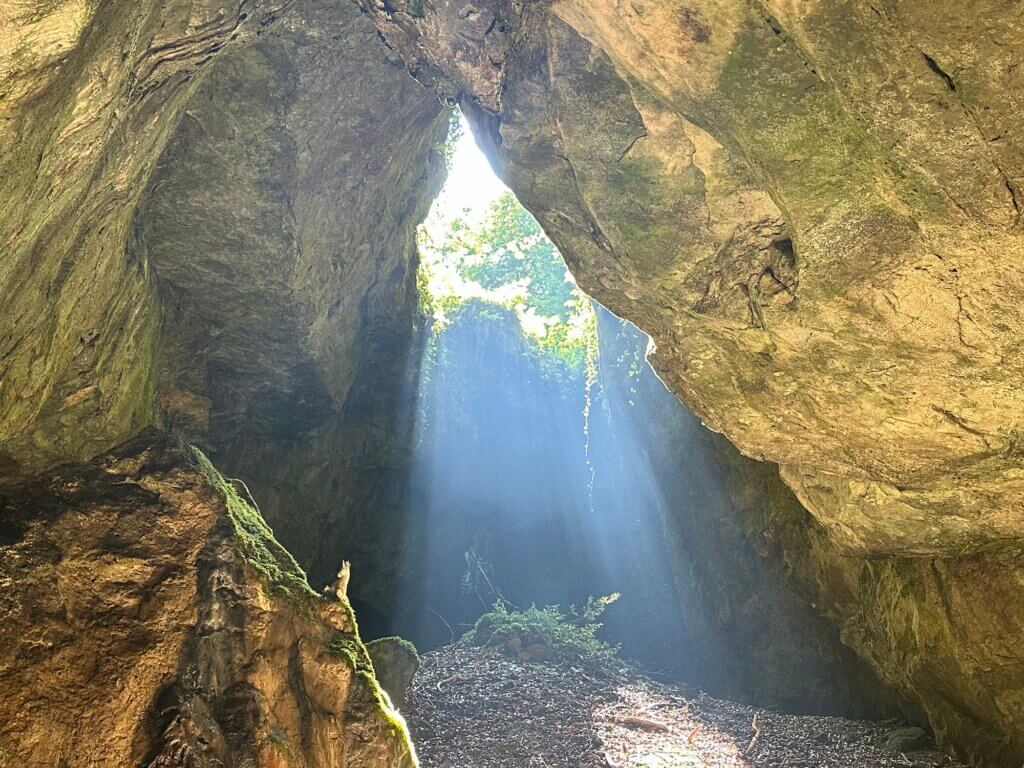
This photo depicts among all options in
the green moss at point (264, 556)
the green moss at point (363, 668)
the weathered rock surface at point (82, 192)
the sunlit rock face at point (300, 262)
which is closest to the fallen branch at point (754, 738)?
the green moss at point (363, 668)

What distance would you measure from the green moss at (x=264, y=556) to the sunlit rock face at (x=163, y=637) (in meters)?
0.02

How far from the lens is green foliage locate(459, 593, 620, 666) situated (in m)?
14.9

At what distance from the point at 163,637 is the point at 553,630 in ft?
39.3

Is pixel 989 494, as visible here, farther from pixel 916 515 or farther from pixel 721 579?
pixel 721 579

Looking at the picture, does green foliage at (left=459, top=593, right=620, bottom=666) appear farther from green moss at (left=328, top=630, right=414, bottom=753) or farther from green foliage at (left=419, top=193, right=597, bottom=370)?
green moss at (left=328, top=630, right=414, bottom=753)

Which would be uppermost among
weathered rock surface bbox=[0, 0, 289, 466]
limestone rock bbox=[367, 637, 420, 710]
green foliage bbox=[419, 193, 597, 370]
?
green foliage bbox=[419, 193, 597, 370]

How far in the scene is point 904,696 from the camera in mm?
8930

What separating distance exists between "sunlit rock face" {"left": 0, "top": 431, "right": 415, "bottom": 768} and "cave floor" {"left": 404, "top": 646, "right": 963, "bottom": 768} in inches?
174

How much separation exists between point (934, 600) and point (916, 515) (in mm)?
1473

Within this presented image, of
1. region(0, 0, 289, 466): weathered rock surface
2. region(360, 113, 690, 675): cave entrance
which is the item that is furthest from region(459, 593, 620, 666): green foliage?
region(0, 0, 289, 466): weathered rock surface

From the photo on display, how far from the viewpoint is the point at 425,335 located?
14633 millimetres

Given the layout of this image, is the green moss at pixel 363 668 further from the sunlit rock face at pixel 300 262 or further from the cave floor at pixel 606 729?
the sunlit rock face at pixel 300 262

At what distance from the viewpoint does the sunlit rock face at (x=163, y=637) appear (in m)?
4.08

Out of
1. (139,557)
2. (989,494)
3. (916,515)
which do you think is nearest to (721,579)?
(916,515)
